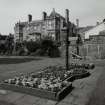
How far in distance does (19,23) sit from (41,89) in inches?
1897

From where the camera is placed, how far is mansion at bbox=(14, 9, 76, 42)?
129 ft

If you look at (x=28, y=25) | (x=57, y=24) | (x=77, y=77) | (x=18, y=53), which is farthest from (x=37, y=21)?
(x=77, y=77)

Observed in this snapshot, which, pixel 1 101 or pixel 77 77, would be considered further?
pixel 77 77

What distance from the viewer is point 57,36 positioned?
39688 mm

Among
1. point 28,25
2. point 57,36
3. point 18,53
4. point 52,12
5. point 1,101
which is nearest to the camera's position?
point 1,101

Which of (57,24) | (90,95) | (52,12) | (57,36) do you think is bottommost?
(90,95)

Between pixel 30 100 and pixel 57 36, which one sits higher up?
pixel 57 36

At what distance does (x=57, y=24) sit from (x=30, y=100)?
3781 cm

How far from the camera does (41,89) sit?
430 cm

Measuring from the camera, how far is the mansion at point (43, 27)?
39.2m

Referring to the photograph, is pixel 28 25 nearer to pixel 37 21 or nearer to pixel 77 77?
pixel 37 21

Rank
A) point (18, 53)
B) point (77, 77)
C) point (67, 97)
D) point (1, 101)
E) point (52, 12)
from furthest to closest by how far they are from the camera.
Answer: point (52, 12) < point (18, 53) < point (77, 77) < point (67, 97) < point (1, 101)

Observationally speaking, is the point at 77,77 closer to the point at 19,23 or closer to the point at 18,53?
the point at 18,53

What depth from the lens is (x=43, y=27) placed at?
42.6m
